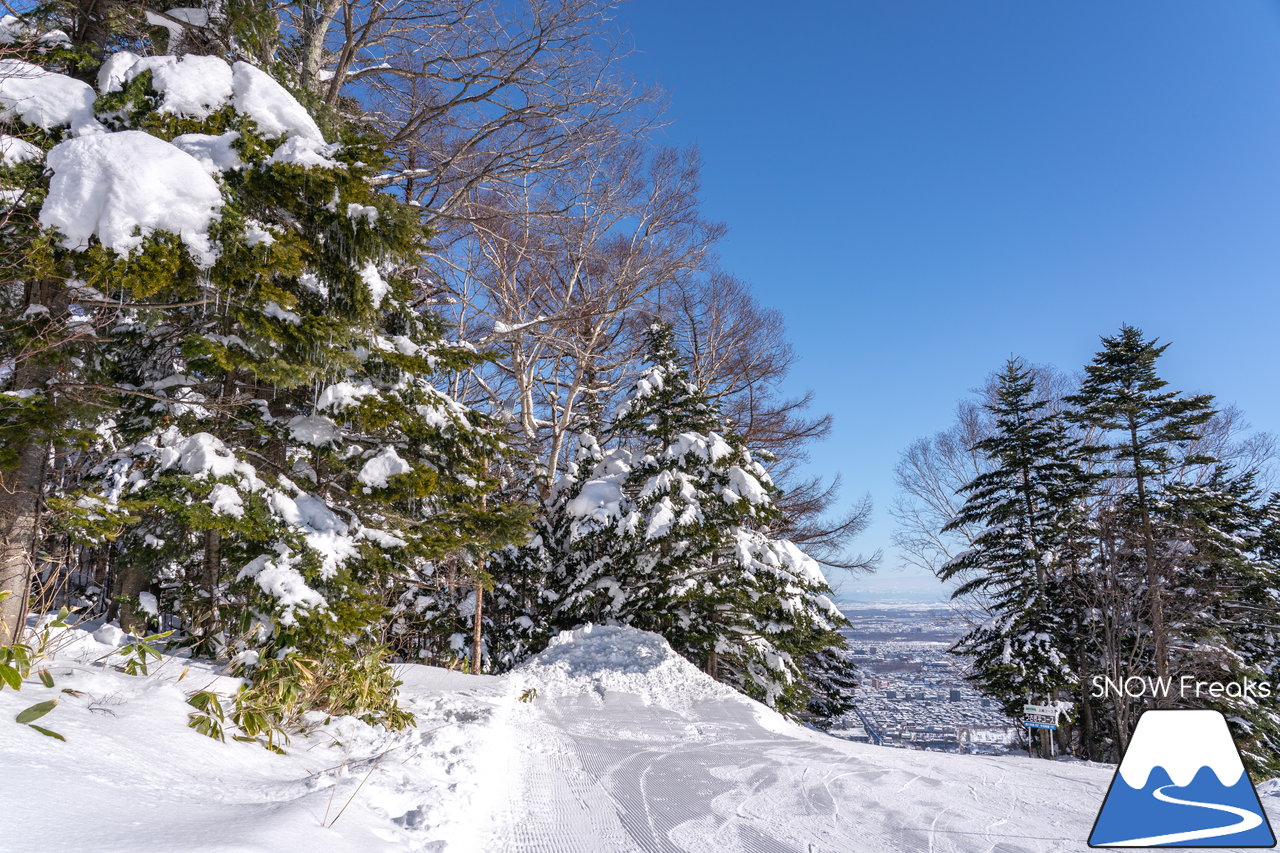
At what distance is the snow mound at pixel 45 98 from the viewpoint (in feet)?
13.5

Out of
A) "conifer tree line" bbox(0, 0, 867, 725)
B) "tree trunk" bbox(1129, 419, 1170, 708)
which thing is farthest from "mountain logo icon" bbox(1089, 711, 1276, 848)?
"tree trunk" bbox(1129, 419, 1170, 708)

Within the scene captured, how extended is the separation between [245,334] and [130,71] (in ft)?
6.72

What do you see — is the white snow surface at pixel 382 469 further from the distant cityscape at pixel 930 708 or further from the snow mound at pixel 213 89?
the distant cityscape at pixel 930 708

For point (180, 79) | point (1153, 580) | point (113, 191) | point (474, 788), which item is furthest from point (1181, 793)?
point (1153, 580)

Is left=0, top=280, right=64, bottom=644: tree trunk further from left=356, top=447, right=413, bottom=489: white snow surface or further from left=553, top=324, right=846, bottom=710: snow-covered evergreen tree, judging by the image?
left=553, top=324, right=846, bottom=710: snow-covered evergreen tree

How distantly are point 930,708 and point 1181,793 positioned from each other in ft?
102

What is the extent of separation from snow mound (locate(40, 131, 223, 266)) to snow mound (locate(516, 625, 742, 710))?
7666 millimetres

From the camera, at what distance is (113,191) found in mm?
3744

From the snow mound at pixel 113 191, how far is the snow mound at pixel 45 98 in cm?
75

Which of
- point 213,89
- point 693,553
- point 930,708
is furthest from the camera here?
point 930,708

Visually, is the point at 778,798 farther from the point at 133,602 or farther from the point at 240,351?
the point at 133,602

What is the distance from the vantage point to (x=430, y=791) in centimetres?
364

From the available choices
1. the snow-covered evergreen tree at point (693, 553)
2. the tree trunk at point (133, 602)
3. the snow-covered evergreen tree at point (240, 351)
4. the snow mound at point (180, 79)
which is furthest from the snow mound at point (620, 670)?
the snow mound at point (180, 79)

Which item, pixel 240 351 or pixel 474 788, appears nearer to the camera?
pixel 474 788
